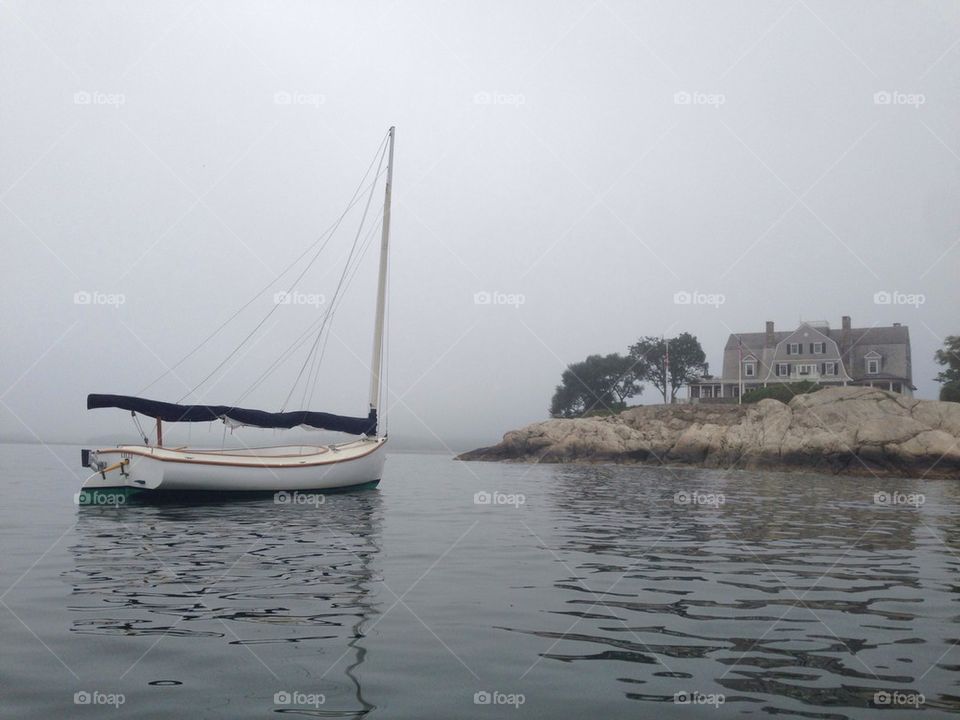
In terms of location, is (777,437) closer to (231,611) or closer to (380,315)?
(380,315)

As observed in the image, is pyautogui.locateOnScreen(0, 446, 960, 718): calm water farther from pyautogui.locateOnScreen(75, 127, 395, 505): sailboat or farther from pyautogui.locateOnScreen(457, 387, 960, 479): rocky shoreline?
pyautogui.locateOnScreen(457, 387, 960, 479): rocky shoreline

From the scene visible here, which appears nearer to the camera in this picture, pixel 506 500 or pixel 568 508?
pixel 568 508

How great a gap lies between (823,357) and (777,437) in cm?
2346

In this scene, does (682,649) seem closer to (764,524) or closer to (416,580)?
(416,580)

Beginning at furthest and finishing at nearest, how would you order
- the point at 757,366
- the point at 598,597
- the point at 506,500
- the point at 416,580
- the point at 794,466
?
the point at 757,366 → the point at 794,466 → the point at 506,500 → the point at 416,580 → the point at 598,597

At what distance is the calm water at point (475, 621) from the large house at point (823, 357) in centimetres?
6612

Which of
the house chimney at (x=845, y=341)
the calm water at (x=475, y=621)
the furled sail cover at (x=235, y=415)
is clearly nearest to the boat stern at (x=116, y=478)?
the furled sail cover at (x=235, y=415)

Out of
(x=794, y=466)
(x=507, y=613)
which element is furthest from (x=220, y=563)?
(x=794, y=466)

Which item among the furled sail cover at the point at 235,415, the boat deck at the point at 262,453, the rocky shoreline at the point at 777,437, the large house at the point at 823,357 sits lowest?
the rocky shoreline at the point at 777,437

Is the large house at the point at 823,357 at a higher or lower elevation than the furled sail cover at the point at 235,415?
higher

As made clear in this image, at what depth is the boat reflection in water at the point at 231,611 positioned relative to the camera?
634 centimetres

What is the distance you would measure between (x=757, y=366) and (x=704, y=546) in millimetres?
75433

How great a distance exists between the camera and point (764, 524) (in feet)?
63.3

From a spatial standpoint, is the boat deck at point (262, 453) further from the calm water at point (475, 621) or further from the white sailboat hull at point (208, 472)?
the calm water at point (475, 621)
